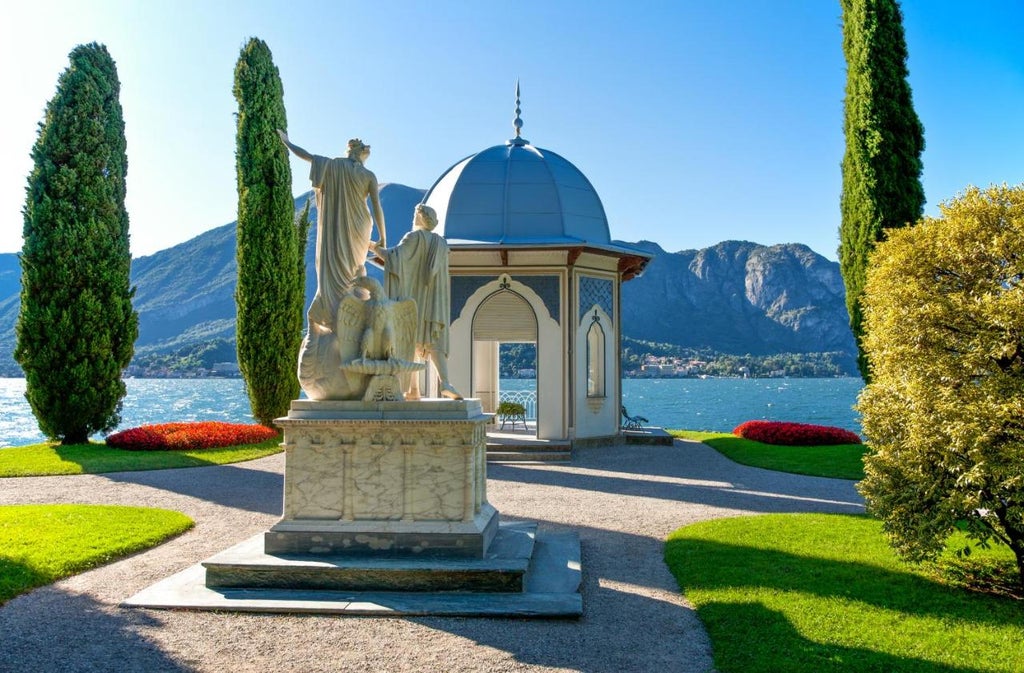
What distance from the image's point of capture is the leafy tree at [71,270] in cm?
1717

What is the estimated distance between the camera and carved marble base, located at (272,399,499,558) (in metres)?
6.47

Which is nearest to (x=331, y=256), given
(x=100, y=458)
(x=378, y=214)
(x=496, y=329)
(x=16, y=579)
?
(x=378, y=214)

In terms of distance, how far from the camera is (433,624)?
18.0 feet

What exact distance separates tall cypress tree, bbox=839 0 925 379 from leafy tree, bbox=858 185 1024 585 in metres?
10.0

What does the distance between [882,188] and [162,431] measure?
57.1ft

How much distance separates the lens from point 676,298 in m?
149

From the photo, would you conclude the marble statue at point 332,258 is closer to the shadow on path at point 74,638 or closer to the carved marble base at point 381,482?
the carved marble base at point 381,482

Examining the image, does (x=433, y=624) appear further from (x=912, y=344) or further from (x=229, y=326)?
(x=229, y=326)

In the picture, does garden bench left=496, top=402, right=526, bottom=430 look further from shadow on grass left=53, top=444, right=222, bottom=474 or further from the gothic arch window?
shadow on grass left=53, top=444, right=222, bottom=474

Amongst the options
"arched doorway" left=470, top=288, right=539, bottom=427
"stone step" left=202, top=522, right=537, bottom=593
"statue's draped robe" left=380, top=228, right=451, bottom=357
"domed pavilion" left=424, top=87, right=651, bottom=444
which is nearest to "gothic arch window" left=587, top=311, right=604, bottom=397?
"domed pavilion" left=424, top=87, right=651, bottom=444

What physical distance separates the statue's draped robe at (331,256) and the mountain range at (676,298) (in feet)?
354

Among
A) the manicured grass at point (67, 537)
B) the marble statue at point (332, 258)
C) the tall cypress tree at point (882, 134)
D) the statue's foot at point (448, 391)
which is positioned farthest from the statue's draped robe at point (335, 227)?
the tall cypress tree at point (882, 134)

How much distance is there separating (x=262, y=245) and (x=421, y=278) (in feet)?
46.9

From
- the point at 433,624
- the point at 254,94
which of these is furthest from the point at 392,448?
the point at 254,94
